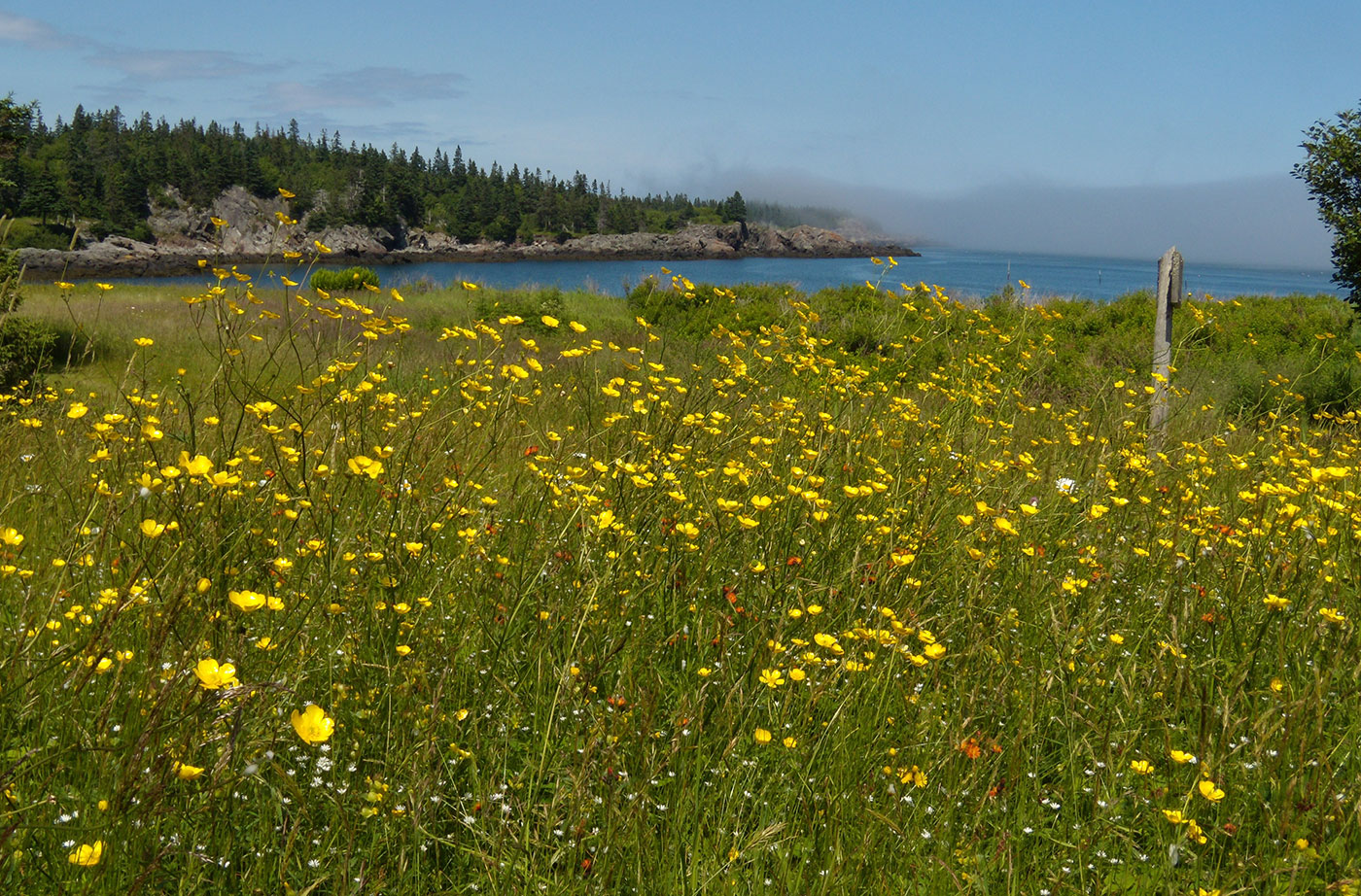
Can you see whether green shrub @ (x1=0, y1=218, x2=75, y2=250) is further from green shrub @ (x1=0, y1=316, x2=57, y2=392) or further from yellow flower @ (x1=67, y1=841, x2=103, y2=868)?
yellow flower @ (x1=67, y1=841, x2=103, y2=868)

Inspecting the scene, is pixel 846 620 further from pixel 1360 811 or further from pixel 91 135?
pixel 91 135

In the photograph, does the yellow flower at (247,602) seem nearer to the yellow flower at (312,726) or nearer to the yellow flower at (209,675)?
the yellow flower at (209,675)

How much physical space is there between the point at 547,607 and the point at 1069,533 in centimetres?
222

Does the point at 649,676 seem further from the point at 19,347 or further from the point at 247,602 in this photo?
the point at 19,347

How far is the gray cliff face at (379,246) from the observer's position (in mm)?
82625

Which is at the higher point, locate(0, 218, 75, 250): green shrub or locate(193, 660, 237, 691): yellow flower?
locate(0, 218, 75, 250): green shrub

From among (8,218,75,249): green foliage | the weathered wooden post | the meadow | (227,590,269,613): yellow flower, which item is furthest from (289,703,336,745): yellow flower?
the weathered wooden post

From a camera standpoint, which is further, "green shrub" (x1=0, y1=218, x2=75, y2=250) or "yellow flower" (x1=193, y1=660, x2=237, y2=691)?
"green shrub" (x1=0, y1=218, x2=75, y2=250)

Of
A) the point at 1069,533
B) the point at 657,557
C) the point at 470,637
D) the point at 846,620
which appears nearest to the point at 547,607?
the point at 470,637

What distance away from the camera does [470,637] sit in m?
2.38

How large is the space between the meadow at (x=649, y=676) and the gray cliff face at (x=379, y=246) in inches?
2978

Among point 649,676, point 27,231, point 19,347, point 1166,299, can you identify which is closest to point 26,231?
point 27,231

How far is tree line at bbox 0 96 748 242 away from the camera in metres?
97.0

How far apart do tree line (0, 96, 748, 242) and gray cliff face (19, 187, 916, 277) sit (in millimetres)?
2032
